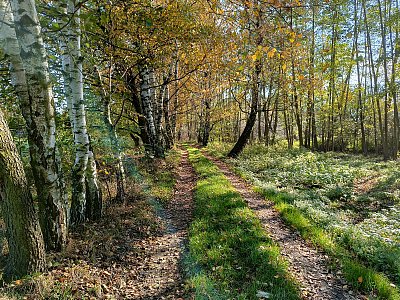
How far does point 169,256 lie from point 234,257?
3.88 feet

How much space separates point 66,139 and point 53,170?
220cm

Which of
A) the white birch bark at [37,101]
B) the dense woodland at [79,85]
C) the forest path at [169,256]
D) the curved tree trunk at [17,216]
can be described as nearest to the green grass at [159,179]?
the forest path at [169,256]

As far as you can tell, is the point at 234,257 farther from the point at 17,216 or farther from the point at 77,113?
the point at 77,113

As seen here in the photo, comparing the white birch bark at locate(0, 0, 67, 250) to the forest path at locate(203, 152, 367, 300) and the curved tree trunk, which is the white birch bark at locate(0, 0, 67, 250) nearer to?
the curved tree trunk

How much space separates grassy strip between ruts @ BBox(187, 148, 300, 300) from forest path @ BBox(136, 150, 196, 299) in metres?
0.23

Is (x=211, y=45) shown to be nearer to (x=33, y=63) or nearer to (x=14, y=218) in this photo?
(x=33, y=63)

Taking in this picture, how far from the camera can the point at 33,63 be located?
12.3 ft

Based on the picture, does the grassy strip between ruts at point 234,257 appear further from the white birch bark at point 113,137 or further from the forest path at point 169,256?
the white birch bark at point 113,137

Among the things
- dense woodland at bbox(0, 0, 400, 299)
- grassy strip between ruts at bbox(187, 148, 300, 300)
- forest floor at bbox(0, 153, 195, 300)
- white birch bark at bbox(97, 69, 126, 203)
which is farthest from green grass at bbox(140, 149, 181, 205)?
grassy strip between ruts at bbox(187, 148, 300, 300)

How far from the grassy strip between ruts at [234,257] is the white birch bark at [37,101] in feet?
8.01

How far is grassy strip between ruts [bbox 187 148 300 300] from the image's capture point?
373 cm

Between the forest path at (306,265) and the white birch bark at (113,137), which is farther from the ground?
the white birch bark at (113,137)

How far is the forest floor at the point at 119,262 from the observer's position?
3.55 meters

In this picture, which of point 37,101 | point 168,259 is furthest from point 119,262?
point 37,101
